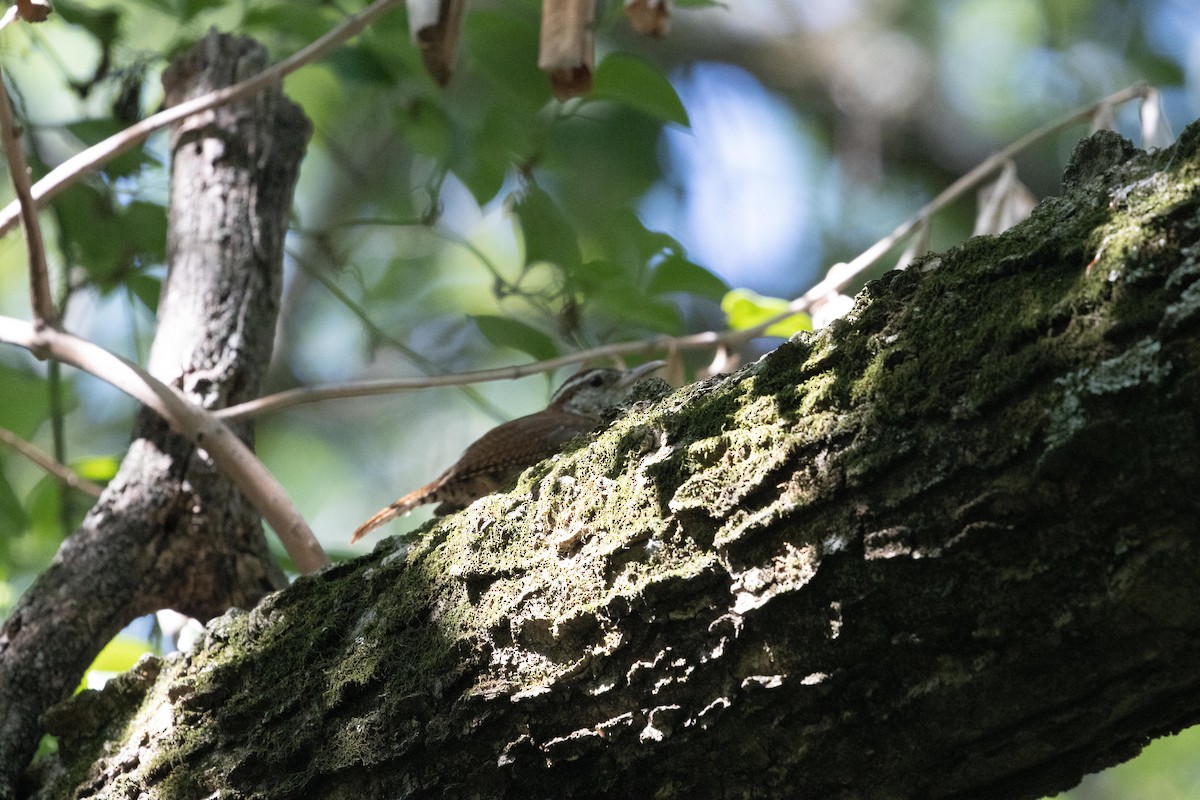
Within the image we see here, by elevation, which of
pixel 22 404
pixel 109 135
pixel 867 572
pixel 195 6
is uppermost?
pixel 195 6

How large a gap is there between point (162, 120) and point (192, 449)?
0.85 meters

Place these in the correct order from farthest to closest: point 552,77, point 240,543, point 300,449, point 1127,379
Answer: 1. point 300,449
2. point 240,543
3. point 552,77
4. point 1127,379

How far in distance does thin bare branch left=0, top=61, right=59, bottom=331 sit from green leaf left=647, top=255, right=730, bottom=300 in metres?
1.70

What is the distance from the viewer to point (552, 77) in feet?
8.16

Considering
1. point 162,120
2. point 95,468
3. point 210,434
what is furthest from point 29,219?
point 95,468

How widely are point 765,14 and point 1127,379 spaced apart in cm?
778

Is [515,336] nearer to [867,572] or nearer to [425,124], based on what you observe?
[425,124]

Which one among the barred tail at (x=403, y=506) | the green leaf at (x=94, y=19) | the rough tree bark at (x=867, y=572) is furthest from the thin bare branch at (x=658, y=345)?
the green leaf at (x=94, y=19)

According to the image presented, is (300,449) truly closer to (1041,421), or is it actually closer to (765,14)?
(765,14)

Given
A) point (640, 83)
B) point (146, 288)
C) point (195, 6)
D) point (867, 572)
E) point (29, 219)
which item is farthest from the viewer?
point (146, 288)

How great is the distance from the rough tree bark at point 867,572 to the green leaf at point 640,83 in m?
1.79

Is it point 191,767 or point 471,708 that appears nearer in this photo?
point 471,708

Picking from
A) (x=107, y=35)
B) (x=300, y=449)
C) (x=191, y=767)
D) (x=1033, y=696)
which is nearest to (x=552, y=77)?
(x=191, y=767)

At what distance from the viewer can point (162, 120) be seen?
9.59 ft
